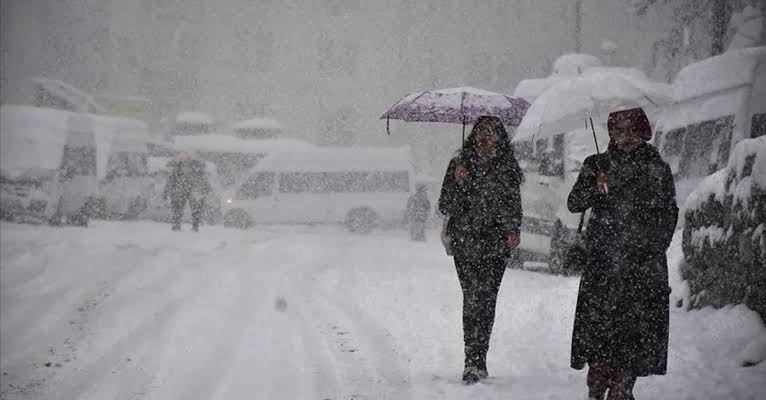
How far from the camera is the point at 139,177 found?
2212cm

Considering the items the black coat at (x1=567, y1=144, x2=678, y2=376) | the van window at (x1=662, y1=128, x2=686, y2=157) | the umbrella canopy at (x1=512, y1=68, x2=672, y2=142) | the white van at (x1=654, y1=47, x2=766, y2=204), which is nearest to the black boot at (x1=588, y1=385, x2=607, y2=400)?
the black coat at (x1=567, y1=144, x2=678, y2=376)

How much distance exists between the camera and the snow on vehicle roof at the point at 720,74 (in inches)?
404

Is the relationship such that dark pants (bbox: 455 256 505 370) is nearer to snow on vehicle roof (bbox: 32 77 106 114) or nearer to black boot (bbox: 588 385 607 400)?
black boot (bbox: 588 385 607 400)

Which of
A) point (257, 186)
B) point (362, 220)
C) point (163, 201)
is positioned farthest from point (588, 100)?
point (163, 201)

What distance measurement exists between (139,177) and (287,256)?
9954 millimetres

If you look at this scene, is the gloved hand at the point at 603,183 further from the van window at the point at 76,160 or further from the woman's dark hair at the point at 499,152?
the van window at the point at 76,160

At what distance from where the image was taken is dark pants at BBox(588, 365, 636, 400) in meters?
4.27

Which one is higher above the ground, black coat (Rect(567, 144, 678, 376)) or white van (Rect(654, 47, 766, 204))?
white van (Rect(654, 47, 766, 204))

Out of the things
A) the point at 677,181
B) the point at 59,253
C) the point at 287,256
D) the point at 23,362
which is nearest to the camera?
the point at 23,362

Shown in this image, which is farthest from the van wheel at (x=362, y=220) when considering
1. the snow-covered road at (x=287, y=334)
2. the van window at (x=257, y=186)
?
the snow-covered road at (x=287, y=334)

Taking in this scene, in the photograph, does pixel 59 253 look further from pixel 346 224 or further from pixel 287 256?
pixel 346 224

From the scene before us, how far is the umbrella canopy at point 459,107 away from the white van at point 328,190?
46.7 feet

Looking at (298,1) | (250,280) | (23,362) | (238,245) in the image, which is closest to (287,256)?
(238,245)

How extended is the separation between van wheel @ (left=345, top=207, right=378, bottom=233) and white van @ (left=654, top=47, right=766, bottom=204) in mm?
9997
